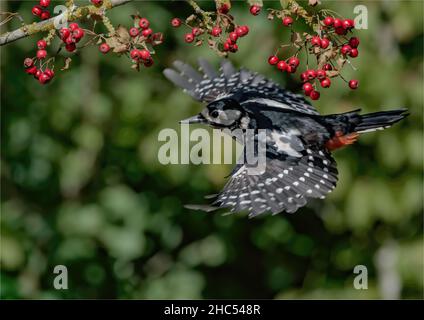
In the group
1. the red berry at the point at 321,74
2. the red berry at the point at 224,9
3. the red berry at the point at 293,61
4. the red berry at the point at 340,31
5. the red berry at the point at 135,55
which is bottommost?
the red berry at the point at 321,74

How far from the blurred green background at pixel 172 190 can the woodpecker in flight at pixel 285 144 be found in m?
1.01

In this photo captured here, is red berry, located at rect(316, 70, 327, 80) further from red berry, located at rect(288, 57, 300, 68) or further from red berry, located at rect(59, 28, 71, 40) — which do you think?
red berry, located at rect(59, 28, 71, 40)

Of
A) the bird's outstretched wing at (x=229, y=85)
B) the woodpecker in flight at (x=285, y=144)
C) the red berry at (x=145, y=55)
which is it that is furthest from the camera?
the bird's outstretched wing at (x=229, y=85)

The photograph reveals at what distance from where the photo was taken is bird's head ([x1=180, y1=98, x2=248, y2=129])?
3656mm

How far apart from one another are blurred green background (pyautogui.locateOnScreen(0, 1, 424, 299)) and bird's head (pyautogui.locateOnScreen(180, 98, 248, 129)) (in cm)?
133

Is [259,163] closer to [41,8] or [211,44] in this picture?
[211,44]

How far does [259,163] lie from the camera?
3.70m

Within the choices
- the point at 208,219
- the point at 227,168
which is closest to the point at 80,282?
the point at 208,219

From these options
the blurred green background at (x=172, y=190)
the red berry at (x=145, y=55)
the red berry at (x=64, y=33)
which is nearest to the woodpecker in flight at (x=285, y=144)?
the red berry at (x=145, y=55)

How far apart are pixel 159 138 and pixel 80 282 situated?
4.06 feet

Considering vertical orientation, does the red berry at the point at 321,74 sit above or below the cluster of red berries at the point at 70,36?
below

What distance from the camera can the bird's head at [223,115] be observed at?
12.0ft

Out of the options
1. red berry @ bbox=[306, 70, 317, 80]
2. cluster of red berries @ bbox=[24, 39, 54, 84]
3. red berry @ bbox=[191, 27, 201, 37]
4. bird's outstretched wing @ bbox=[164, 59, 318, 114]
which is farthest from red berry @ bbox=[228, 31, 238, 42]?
bird's outstretched wing @ bbox=[164, 59, 318, 114]

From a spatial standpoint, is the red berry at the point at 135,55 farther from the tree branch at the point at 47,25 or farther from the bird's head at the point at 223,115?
the bird's head at the point at 223,115
